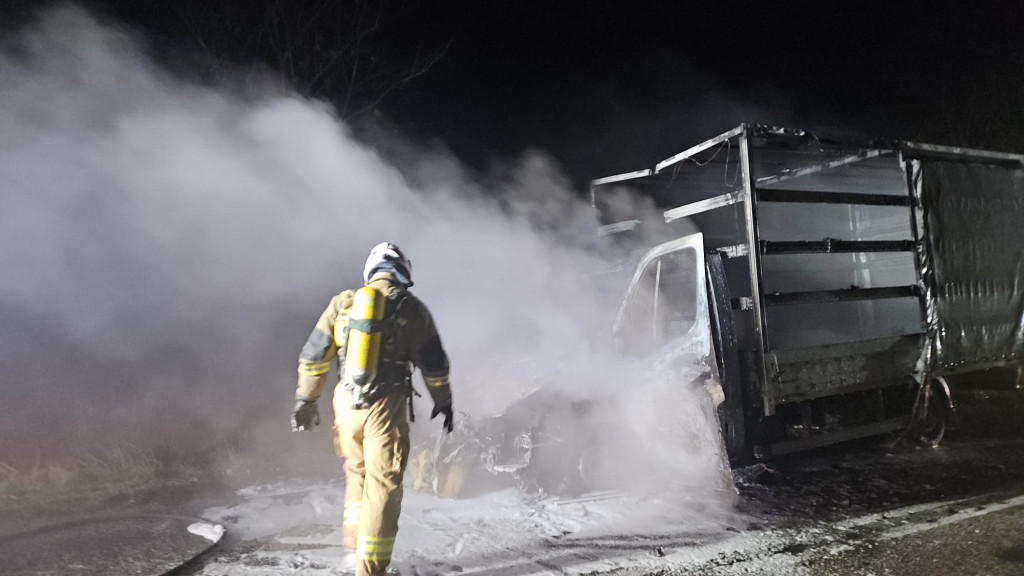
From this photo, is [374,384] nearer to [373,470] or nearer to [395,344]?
[395,344]

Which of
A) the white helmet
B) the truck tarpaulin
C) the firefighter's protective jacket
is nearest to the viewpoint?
the firefighter's protective jacket

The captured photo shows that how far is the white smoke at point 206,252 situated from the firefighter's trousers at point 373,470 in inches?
76.0

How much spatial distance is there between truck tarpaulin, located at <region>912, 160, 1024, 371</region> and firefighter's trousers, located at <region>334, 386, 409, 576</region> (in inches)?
180

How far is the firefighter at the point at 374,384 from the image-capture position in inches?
115

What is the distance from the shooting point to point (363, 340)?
120 inches

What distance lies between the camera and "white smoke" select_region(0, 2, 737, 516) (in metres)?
5.91

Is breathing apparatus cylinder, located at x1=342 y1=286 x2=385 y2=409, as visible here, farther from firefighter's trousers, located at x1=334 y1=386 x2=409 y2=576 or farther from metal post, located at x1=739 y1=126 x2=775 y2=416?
metal post, located at x1=739 y1=126 x2=775 y2=416

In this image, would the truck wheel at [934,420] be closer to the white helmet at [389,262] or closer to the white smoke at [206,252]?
the white smoke at [206,252]

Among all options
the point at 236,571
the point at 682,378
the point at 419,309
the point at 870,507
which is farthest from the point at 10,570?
the point at 870,507

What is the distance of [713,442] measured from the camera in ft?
13.2

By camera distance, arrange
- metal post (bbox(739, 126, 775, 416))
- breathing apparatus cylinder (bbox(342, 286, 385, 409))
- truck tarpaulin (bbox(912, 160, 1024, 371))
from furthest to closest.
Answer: truck tarpaulin (bbox(912, 160, 1024, 371)), metal post (bbox(739, 126, 775, 416)), breathing apparatus cylinder (bbox(342, 286, 385, 409))

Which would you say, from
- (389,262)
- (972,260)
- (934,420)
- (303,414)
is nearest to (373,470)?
(303,414)

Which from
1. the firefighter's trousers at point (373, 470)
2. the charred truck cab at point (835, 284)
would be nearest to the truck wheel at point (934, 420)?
the charred truck cab at point (835, 284)

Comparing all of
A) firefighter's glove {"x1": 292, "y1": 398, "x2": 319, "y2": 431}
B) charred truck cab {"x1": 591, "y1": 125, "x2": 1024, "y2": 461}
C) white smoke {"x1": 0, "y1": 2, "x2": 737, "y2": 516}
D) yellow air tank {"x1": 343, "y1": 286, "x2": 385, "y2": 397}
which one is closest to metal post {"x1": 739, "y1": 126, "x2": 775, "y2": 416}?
charred truck cab {"x1": 591, "y1": 125, "x2": 1024, "y2": 461}
